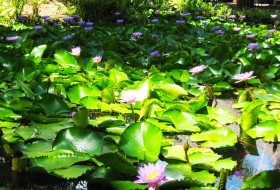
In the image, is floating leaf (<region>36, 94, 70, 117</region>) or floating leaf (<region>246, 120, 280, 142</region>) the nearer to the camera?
floating leaf (<region>246, 120, 280, 142</region>)

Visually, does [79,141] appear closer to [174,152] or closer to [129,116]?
[174,152]

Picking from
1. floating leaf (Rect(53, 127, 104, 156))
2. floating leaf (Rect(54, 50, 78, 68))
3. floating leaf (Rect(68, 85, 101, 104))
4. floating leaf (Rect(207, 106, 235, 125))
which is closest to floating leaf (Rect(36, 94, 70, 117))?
floating leaf (Rect(68, 85, 101, 104))

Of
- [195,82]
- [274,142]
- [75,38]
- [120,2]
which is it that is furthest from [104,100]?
[120,2]

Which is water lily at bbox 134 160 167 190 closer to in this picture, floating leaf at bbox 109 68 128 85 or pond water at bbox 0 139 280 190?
pond water at bbox 0 139 280 190

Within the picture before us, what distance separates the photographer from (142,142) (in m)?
1.13

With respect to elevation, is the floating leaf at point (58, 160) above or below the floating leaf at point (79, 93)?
above

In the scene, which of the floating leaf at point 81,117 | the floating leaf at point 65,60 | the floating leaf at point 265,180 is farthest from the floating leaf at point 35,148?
the floating leaf at point 65,60

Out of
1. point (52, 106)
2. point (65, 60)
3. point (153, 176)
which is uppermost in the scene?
point (153, 176)

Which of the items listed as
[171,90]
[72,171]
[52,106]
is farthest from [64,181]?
[171,90]

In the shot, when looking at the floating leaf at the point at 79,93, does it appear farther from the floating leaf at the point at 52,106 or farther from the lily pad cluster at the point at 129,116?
the floating leaf at the point at 52,106

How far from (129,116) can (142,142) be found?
412 millimetres

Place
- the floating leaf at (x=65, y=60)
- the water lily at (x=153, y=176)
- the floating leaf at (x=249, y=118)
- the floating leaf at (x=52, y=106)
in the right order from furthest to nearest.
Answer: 1. the floating leaf at (x=65, y=60)
2. the floating leaf at (x=52, y=106)
3. the floating leaf at (x=249, y=118)
4. the water lily at (x=153, y=176)

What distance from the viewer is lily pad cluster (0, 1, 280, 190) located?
42.2 inches

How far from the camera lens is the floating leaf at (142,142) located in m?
1.11
